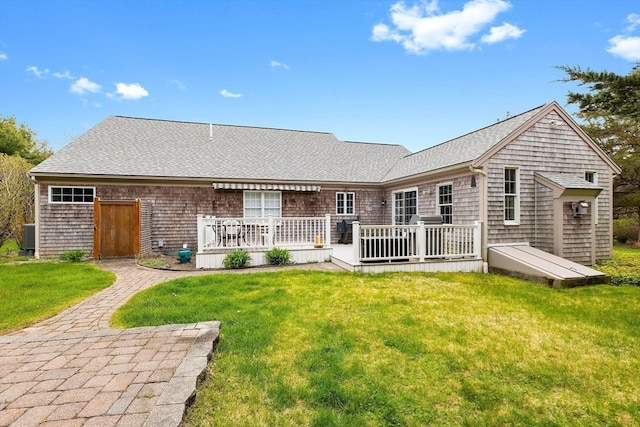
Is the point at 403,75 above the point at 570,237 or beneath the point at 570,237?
above

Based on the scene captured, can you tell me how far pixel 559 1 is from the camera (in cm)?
934

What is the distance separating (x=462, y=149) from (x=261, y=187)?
8.07m

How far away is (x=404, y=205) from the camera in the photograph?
13.0 meters

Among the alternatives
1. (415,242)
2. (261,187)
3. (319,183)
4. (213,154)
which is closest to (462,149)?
(415,242)

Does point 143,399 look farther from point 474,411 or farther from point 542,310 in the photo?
point 542,310

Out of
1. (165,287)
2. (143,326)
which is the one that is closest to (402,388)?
(143,326)

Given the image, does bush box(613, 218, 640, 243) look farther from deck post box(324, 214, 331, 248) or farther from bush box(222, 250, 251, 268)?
bush box(222, 250, 251, 268)

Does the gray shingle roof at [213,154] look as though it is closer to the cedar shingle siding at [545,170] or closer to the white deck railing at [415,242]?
the white deck railing at [415,242]

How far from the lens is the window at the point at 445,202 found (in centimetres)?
1026

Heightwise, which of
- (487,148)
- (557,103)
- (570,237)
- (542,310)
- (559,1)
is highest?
(559,1)

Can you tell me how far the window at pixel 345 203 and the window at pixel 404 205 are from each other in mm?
2013

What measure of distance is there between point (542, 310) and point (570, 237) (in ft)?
17.6

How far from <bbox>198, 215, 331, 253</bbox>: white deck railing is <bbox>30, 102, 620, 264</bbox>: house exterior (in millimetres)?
3105

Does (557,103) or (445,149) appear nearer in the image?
(557,103)
